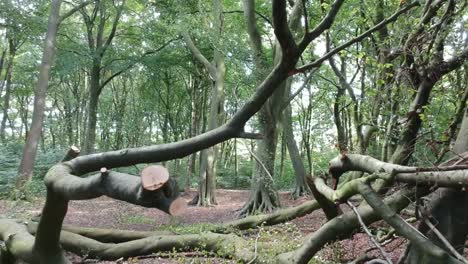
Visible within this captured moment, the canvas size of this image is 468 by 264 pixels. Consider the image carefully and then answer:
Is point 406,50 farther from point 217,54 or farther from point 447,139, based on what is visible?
point 217,54

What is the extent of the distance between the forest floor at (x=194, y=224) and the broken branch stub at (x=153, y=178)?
239 cm

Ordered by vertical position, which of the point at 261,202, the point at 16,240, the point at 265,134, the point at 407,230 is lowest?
the point at 16,240

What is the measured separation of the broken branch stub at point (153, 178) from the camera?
253cm

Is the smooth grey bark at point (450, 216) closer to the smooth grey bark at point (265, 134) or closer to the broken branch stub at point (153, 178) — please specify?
the broken branch stub at point (153, 178)

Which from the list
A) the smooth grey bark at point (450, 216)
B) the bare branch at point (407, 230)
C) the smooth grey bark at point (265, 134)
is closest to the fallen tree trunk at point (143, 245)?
the bare branch at point (407, 230)

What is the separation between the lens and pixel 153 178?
101 inches

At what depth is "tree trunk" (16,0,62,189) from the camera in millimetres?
14195

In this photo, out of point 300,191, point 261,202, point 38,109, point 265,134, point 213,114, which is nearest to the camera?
point 261,202

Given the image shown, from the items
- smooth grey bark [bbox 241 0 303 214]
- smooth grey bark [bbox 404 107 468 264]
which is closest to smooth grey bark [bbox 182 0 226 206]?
smooth grey bark [bbox 241 0 303 214]

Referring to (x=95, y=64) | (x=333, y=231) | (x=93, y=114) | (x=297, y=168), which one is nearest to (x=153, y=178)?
(x=333, y=231)

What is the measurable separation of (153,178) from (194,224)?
7237mm

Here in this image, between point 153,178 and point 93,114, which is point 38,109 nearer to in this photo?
point 93,114

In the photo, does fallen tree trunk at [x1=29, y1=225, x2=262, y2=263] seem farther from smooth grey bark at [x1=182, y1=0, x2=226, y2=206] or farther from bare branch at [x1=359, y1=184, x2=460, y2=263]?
smooth grey bark at [x1=182, y1=0, x2=226, y2=206]

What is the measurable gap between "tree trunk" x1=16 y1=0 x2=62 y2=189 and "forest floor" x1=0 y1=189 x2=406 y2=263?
1.23 metres
